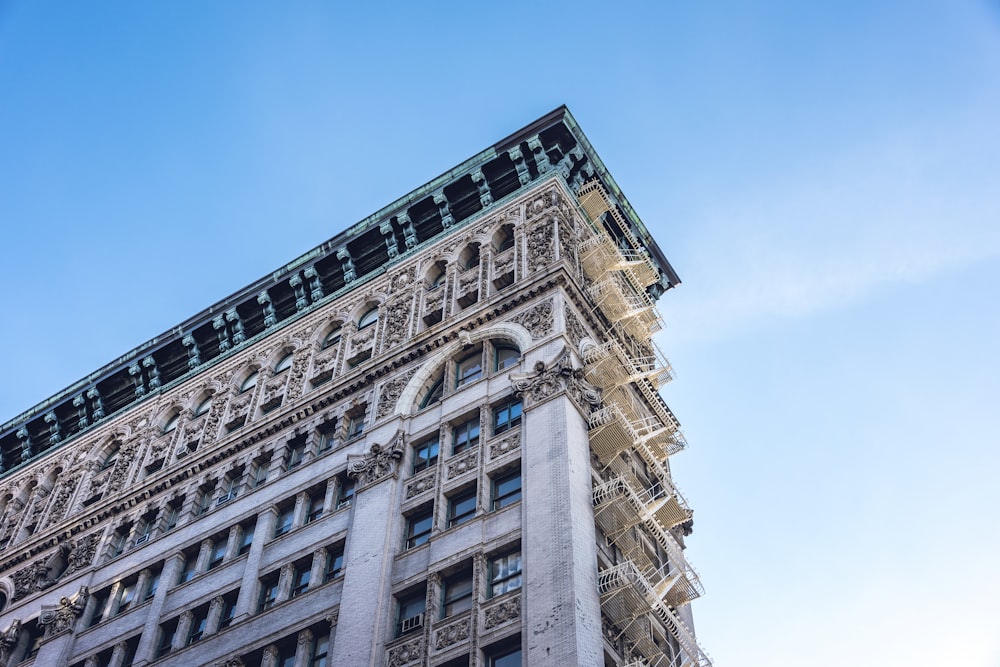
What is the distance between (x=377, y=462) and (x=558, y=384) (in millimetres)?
7332

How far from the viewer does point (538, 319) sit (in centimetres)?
4384

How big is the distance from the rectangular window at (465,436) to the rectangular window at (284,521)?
721 centimetres

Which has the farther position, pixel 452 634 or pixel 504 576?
pixel 504 576

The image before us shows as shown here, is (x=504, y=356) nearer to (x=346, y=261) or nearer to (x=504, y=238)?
(x=504, y=238)

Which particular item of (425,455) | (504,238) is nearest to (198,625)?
(425,455)

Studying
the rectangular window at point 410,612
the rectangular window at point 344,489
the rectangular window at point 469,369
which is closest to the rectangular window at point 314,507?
the rectangular window at point 344,489

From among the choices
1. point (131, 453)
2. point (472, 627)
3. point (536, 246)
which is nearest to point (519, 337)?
point (536, 246)

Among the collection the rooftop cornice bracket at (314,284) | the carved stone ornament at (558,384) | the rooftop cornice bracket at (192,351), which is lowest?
the carved stone ornament at (558,384)

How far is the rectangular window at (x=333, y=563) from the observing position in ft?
130

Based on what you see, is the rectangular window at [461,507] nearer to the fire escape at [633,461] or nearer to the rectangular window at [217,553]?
the fire escape at [633,461]

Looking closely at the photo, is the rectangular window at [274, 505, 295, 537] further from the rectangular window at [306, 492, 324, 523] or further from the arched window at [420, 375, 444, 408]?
Answer: the arched window at [420, 375, 444, 408]

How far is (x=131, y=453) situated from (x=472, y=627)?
28400mm

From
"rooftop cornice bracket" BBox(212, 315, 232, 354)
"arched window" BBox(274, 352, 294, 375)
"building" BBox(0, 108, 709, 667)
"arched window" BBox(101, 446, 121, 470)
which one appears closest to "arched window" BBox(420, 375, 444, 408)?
"building" BBox(0, 108, 709, 667)

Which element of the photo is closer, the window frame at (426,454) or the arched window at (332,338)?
the window frame at (426,454)
